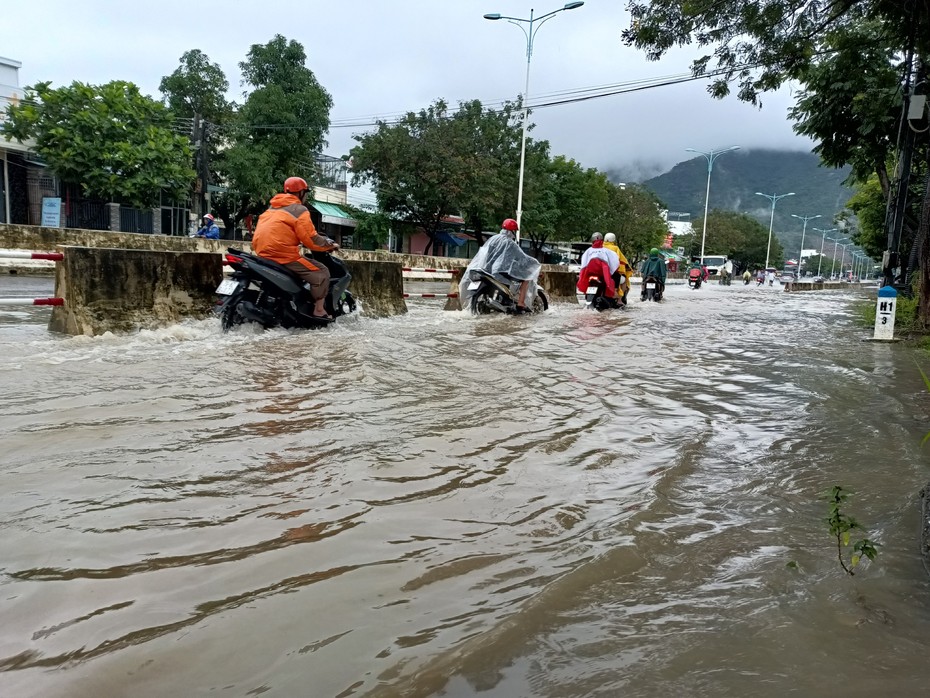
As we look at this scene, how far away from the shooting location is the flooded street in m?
1.67

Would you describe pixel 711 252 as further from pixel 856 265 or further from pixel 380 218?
pixel 856 265

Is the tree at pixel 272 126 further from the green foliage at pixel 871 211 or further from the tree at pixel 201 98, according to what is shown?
the green foliage at pixel 871 211

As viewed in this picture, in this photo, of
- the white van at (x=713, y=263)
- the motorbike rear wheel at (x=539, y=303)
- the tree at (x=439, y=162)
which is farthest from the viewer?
the white van at (x=713, y=263)

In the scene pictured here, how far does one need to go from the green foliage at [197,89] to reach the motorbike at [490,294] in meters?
24.1

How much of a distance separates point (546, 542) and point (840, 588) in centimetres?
91

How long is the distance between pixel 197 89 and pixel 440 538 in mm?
32080

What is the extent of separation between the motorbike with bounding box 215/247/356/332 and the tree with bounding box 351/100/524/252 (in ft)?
83.9

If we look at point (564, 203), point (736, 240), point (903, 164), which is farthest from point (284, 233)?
point (736, 240)

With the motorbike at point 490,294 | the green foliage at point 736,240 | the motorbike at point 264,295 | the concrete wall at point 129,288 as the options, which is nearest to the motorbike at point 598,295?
the motorbike at point 490,294

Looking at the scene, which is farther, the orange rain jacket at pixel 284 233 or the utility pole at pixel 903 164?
the utility pole at pixel 903 164

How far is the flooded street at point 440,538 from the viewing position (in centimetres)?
167

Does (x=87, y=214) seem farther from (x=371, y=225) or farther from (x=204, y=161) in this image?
(x=371, y=225)

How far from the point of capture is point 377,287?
1019 cm

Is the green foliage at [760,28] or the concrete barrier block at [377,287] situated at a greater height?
the green foliage at [760,28]
